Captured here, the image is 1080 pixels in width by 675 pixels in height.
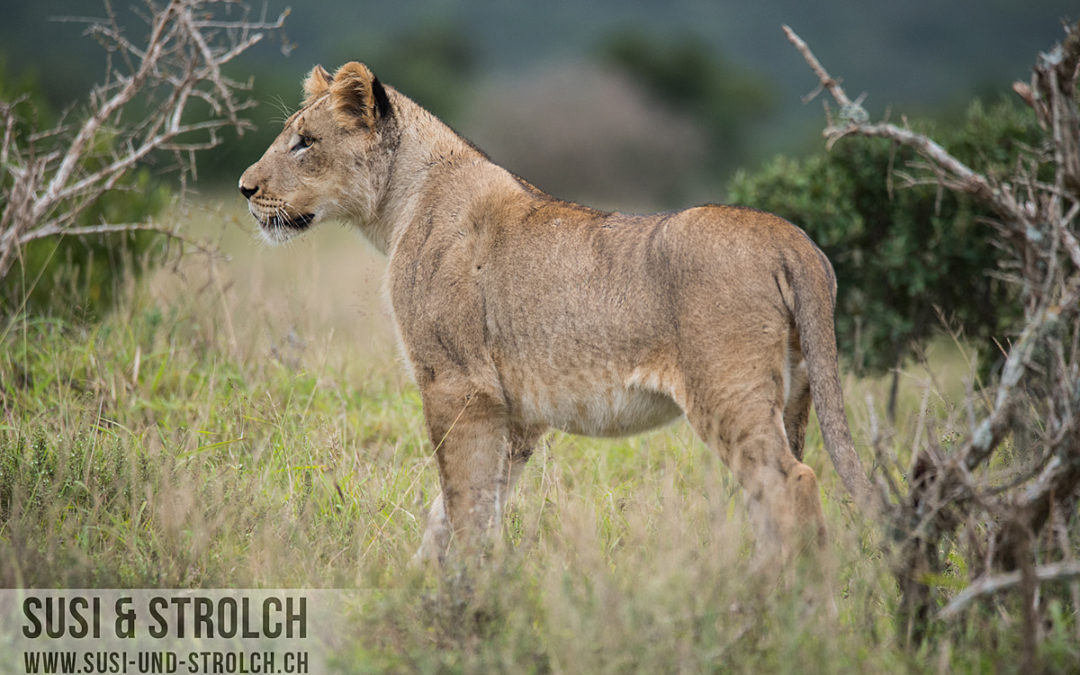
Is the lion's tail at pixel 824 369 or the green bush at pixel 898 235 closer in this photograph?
the lion's tail at pixel 824 369

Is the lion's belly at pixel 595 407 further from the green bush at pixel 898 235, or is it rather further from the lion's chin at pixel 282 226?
the green bush at pixel 898 235

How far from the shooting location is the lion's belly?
3934 mm

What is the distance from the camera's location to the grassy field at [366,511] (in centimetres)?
315

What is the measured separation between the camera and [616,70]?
48719 mm

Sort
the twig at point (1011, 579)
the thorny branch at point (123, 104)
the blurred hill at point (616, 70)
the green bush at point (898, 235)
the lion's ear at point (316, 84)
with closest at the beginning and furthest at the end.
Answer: the twig at point (1011, 579), the lion's ear at point (316, 84), the thorny branch at point (123, 104), the green bush at point (898, 235), the blurred hill at point (616, 70)

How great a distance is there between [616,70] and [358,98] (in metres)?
45.7

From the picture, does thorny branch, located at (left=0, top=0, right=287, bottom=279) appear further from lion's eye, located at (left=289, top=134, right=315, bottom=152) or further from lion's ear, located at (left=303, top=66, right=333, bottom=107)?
lion's eye, located at (left=289, top=134, right=315, bottom=152)

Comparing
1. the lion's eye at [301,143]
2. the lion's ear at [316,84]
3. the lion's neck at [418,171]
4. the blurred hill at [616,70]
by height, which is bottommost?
the lion's neck at [418,171]

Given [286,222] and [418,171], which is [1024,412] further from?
[286,222]

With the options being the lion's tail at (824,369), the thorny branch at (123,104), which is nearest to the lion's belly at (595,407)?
the lion's tail at (824,369)

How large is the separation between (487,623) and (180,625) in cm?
105

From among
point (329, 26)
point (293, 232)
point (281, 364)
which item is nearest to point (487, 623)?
point (293, 232)

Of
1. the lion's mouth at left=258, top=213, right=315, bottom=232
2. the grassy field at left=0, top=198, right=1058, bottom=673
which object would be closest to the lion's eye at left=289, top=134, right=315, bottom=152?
the lion's mouth at left=258, top=213, right=315, bottom=232

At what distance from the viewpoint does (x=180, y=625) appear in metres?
3.58
